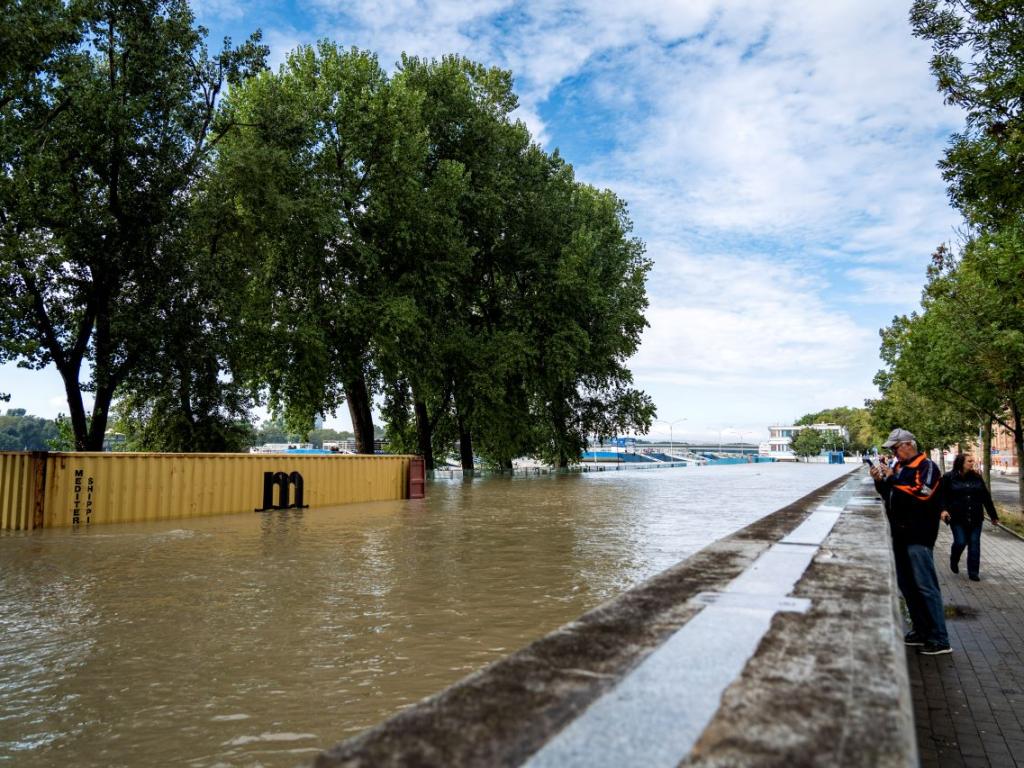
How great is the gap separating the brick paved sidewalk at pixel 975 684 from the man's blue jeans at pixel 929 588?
226mm

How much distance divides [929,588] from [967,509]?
17.1 ft

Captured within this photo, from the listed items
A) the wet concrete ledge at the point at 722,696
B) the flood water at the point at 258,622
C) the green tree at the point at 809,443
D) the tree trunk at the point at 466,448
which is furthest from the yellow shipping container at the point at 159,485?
the green tree at the point at 809,443

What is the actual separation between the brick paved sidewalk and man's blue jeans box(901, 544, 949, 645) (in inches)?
8.9

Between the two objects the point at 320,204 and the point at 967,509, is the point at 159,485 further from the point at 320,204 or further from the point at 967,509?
the point at 967,509

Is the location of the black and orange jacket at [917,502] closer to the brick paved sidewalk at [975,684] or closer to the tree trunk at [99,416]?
the brick paved sidewalk at [975,684]

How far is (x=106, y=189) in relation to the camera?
22.2m

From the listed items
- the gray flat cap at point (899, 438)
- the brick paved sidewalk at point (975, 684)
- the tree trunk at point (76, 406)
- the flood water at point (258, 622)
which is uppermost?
the tree trunk at point (76, 406)

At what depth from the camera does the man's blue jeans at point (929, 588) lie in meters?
6.77

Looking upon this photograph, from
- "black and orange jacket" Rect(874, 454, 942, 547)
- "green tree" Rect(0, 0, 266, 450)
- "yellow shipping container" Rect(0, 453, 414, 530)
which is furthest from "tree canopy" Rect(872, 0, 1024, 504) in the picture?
"green tree" Rect(0, 0, 266, 450)

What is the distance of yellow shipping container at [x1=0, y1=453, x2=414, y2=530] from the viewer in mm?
15156

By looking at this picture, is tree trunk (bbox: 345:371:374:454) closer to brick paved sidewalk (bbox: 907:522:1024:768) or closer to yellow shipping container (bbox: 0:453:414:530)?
yellow shipping container (bbox: 0:453:414:530)

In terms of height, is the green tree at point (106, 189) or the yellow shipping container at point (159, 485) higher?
the green tree at point (106, 189)

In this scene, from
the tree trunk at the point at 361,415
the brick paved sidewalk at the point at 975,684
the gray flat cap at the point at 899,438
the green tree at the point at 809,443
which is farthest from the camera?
the green tree at the point at 809,443

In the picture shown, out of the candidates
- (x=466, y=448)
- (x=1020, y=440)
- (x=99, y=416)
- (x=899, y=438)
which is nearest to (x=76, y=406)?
→ (x=99, y=416)
